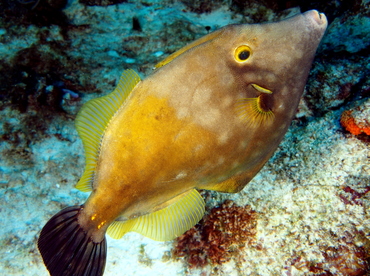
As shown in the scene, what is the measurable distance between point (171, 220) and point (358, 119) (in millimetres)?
2023

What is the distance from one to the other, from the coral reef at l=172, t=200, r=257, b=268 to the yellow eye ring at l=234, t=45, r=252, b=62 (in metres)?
1.48

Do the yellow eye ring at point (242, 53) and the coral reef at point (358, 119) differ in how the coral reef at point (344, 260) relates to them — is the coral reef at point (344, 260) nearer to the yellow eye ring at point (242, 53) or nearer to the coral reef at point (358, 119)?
the coral reef at point (358, 119)

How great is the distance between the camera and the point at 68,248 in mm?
1670

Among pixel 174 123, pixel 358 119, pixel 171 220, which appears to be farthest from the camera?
pixel 358 119

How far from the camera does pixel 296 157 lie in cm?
252

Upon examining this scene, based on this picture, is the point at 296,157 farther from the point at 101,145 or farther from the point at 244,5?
the point at 244,5

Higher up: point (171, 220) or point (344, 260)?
point (171, 220)

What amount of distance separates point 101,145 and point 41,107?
2822mm

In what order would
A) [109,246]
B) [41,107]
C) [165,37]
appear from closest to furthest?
[109,246], [41,107], [165,37]

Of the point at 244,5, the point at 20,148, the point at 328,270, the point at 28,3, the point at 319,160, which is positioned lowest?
the point at 328,270

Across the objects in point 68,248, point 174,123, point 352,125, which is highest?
point 174,123

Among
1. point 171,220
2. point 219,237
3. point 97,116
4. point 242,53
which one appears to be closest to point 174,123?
point 97,116

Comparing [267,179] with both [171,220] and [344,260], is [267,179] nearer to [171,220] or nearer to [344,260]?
[344,260]

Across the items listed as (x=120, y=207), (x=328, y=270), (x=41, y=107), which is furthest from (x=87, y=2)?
(x=328, y=270)
